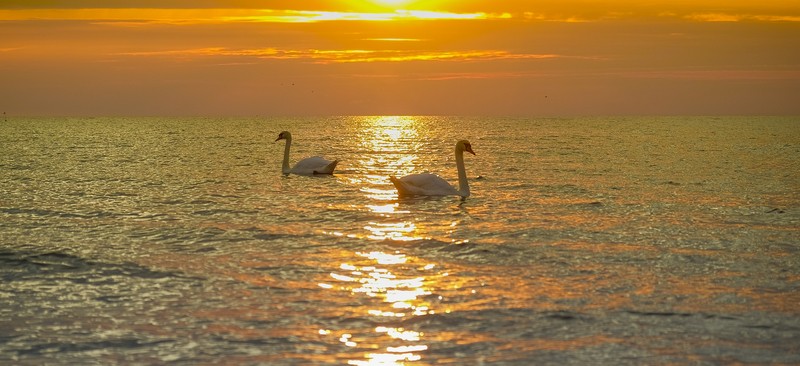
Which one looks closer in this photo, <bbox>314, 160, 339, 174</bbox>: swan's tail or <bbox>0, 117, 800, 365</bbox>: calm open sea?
<bbox>0, 117, 800, 365</bbox>: calm open sea

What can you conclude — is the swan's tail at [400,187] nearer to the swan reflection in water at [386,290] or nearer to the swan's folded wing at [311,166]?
the swan reflection in water at [386,290]

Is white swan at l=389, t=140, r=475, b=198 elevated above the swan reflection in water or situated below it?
below

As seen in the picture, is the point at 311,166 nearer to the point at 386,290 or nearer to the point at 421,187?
the point at 421,187

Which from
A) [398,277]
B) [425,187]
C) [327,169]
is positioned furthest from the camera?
[327,169]

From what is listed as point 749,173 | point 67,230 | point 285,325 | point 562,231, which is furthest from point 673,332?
point 749,173

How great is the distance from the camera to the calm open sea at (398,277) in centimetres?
1112

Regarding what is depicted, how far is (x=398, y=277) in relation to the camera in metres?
15.2

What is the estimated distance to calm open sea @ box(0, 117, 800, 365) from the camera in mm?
11117

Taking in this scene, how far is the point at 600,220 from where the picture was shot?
2334 centimetres

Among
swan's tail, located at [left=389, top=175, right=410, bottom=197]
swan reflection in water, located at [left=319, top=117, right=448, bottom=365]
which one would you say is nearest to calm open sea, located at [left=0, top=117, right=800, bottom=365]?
swan reflection in water, located at [left=319, top=117, right=448, bottom=365]

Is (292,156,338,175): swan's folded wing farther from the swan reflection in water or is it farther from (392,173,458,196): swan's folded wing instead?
the swan reflection in water

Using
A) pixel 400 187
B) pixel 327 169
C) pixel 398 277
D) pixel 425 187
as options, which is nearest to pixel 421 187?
pixel 425 187

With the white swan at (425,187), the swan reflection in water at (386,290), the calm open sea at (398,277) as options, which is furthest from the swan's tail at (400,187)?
the swan reflection in water at (386,290)

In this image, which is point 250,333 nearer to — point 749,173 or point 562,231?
point 562,231
